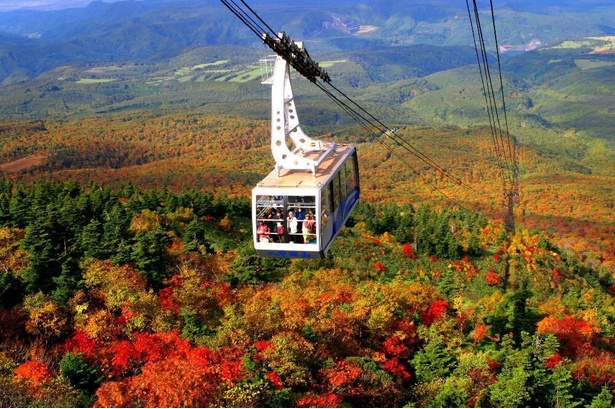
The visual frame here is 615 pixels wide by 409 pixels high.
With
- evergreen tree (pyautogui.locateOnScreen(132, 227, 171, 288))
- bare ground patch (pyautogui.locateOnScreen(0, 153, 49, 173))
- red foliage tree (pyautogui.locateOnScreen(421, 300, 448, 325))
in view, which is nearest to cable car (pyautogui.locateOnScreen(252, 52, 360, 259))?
Answer: red foliage tree (pyautogui.locateOnScreen(421, 300, 448, 325))

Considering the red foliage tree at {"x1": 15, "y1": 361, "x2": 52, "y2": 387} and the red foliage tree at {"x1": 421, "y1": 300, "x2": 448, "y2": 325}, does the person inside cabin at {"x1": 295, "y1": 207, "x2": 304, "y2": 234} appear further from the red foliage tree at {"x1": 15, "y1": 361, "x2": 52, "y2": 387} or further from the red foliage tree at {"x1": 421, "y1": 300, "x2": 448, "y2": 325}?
the red foliage tree at {"x1": 421, "y1": 300, "x2": 448, "y2": 325}

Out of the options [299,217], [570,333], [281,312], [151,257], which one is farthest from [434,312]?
[299,217]

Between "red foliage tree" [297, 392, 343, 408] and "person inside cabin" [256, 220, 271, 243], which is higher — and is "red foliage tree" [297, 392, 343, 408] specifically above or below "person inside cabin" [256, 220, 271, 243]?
below

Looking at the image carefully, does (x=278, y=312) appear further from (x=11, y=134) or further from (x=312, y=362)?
(x=11, y=134)

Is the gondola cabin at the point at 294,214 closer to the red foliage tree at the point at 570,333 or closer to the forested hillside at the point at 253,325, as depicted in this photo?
the forested hillside at the point at 253,325

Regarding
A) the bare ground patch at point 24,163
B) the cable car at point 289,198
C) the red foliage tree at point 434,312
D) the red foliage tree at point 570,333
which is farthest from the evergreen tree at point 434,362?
the bare ground patch at point 24,163

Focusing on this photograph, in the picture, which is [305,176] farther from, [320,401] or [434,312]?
[434,312]

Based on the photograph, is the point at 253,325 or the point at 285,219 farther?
the point at 253,325

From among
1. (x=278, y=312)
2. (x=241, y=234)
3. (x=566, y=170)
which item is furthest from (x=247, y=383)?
(x=566, y=170)
